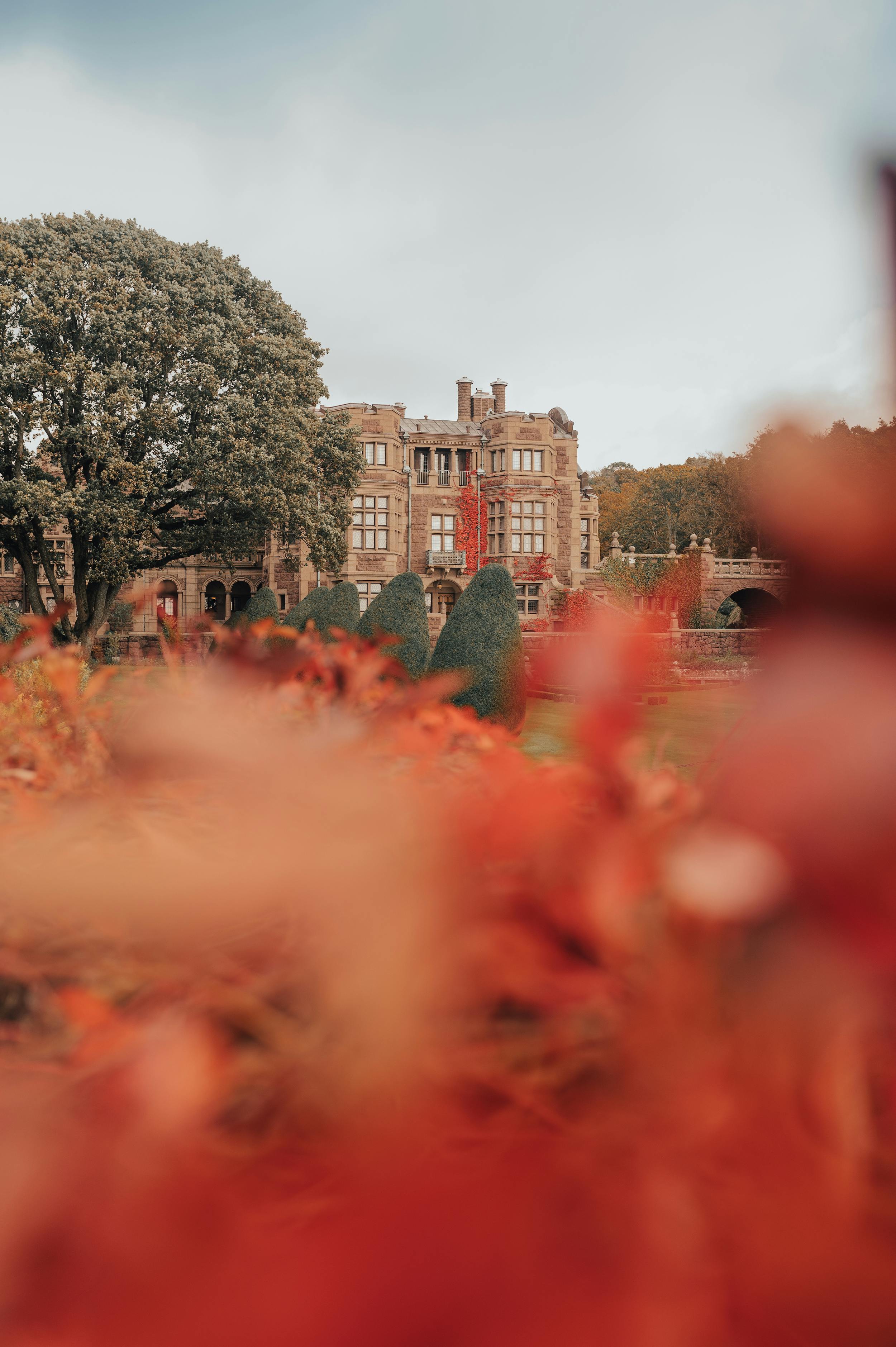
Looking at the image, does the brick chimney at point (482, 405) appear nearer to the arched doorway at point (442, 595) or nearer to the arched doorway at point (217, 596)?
the arched doorway at point (442, 595)

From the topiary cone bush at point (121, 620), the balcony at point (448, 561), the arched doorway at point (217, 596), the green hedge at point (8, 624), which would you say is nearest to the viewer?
the green hedge at point (8, 624)

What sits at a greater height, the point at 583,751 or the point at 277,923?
the point at 583,751

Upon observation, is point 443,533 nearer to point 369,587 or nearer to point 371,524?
point 371,524

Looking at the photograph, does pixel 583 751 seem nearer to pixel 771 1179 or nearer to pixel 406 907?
pixel 406 907

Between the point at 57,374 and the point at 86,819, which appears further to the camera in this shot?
the point at 57,374

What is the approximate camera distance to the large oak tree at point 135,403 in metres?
19.8

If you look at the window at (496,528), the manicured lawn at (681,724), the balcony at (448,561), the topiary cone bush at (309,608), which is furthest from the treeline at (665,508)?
the manicured lawn at (681,724)

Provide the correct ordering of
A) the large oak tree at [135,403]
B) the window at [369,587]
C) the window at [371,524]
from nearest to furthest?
the large oak tree at [135,403], the window at [371,524], the window at [369,587]

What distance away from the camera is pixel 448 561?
40.3 m

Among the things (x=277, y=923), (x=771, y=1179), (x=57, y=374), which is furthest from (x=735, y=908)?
(x=57, y=374)

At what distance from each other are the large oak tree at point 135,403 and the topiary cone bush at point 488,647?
12142 millimetres

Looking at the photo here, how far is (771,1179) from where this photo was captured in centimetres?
53

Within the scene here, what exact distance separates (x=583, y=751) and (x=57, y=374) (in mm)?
21773

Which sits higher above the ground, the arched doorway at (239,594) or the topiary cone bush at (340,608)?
the arched doorway at (239,594)
